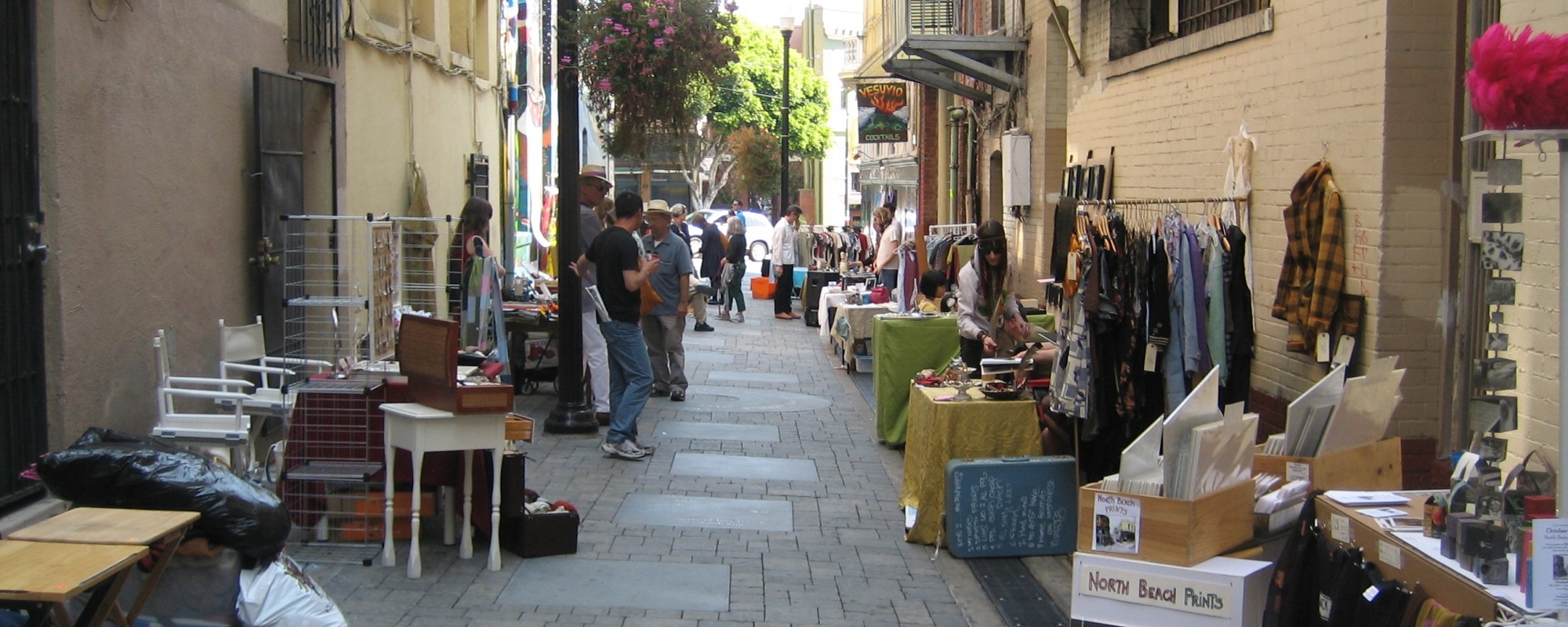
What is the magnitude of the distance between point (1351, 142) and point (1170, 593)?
3.07 metres

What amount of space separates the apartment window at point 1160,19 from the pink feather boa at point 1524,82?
197 inches

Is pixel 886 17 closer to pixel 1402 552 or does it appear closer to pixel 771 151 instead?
pixel 1402 552

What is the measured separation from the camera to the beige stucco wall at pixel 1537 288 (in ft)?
18.2

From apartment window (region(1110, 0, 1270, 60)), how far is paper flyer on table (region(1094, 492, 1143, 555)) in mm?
4738

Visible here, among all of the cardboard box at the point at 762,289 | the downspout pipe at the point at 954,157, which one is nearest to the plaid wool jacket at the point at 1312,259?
the downspout pipe at the point at 954,157

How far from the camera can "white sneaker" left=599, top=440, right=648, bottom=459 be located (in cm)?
992

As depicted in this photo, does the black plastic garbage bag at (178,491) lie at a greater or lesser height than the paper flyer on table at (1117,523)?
greater

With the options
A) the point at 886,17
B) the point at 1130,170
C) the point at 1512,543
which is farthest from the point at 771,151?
the point at 1512,543

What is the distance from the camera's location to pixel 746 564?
23.9 feet

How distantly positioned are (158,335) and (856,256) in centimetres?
1701

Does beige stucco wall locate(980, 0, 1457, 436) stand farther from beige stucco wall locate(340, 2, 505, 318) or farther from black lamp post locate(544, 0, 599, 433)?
beige stucco wall locate(340, 2, 505, 318)

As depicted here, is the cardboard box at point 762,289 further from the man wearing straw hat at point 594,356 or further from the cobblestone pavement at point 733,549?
the man wearing straw hat at point 594,356

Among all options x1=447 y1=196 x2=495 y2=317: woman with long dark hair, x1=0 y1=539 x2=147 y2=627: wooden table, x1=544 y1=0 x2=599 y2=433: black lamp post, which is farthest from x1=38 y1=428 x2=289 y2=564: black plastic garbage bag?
x1=544 y1=0 x2=599 y2=433: black lamp post

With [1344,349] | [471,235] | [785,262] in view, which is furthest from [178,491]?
[785,262]
